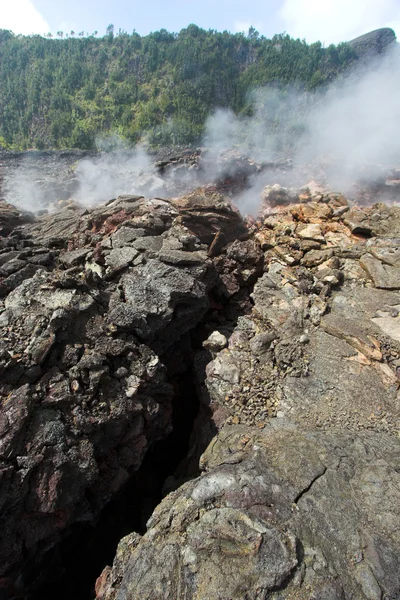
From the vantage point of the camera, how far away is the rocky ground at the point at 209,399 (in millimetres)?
2840

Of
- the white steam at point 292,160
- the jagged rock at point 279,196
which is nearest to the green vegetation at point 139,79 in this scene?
the white steam at point 292,160

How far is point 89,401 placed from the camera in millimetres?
4121

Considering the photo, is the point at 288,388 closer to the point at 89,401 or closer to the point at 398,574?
the point at 398,574

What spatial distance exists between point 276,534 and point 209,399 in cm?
262

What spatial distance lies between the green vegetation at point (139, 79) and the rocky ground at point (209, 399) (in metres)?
22.1

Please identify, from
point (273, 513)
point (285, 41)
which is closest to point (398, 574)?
point (273, 513)

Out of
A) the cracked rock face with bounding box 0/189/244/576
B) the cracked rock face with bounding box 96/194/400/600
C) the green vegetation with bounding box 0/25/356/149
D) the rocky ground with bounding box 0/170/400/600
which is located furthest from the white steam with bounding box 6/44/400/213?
the green vegetation with bounding box 0/25/356/149

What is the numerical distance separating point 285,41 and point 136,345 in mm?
41506

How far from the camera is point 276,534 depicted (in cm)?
284

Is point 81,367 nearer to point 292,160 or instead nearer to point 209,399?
point 209,399

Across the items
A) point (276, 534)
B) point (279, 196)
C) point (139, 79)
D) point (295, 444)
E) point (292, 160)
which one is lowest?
point (295, 444)

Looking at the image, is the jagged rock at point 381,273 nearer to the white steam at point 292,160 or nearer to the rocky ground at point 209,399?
the rocky ground at point 209,399

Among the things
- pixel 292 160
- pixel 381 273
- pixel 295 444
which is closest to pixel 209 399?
pixel 295 444

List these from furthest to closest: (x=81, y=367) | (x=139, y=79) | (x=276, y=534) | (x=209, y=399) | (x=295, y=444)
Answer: (x=139, y=79)
(x=209, y=399)
(x=81, y=367)
(x=295, y=444)
(x=276, y=534)
